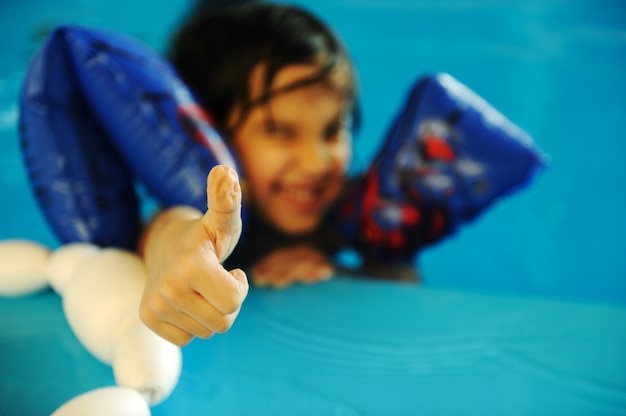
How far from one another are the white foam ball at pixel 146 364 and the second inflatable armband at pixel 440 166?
21.0 inches

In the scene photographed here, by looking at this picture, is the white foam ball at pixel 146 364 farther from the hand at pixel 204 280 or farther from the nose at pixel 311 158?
the nose at pixel 311 158

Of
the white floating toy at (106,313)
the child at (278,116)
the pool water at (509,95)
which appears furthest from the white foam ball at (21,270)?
the pool water at (509,95)

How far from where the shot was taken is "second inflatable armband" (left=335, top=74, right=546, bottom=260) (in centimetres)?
108

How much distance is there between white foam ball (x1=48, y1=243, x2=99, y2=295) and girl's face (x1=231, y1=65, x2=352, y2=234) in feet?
1.05

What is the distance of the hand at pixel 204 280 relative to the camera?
495mm

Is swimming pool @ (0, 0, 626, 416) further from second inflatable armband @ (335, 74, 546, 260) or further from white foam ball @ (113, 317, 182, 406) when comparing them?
second inflatable armband @ (335, 74, 546, 260)

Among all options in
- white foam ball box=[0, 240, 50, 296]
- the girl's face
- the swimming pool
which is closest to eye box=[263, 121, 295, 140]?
the girl's face

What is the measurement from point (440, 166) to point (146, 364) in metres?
0.63

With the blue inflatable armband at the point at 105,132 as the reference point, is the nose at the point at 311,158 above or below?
above

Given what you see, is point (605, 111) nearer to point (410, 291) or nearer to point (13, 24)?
point (410, 291)

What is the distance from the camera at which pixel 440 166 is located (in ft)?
3.62

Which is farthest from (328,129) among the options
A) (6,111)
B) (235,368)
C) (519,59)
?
(519,59)

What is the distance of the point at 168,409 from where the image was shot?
690 mm

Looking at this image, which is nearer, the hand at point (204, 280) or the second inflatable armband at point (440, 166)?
the hand at point (204, 280)
